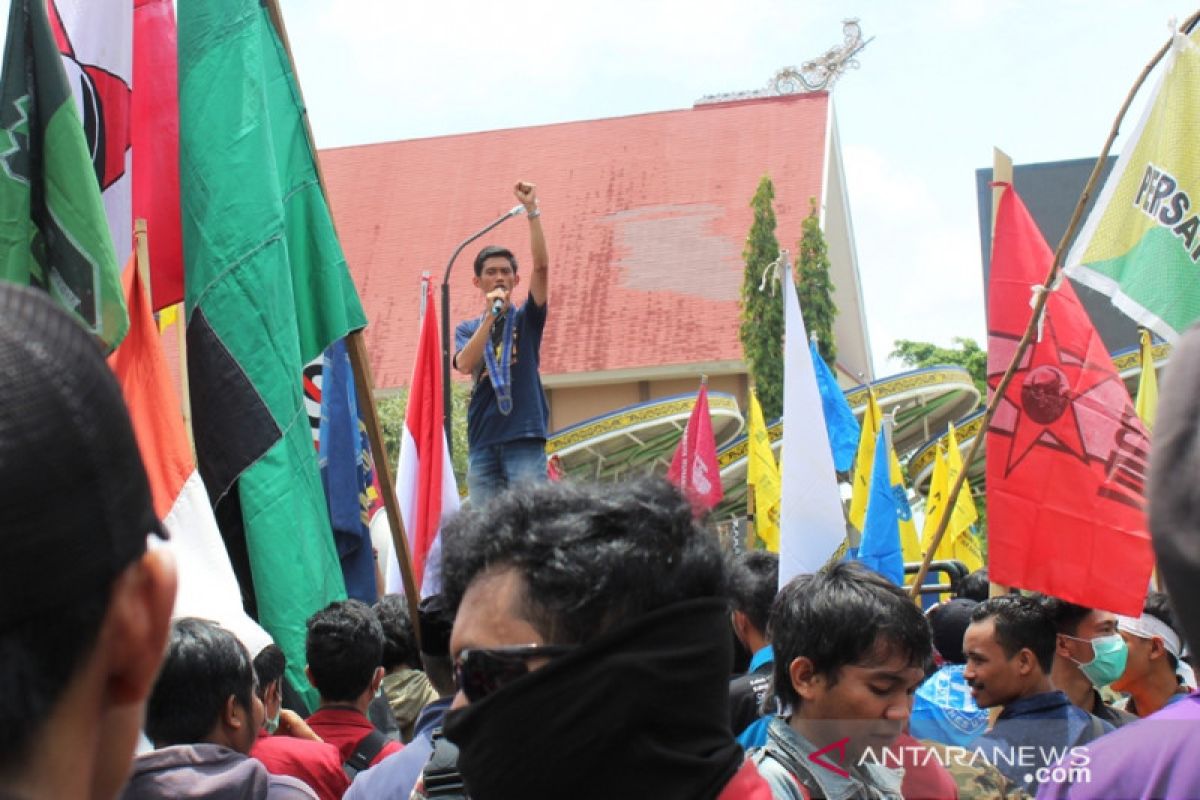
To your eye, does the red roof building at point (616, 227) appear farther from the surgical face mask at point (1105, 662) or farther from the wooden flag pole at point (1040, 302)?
the surgical face mask at point (1105, 662)

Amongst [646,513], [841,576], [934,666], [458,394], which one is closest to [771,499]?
[934,666]

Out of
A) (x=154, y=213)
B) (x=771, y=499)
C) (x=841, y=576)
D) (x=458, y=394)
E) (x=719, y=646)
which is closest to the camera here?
→ (x=719, y=646)

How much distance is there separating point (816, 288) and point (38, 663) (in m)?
31.6

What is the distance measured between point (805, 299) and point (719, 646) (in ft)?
99.3

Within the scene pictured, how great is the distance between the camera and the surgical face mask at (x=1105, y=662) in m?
4.52

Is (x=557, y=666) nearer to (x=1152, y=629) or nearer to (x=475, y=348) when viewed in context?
(x=1152, y=629)

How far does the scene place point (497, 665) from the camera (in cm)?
184

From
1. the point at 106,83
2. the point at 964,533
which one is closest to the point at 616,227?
the point at 964,533

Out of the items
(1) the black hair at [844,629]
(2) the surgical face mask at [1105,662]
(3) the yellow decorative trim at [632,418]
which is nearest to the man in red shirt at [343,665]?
(1) the black hair at [844,629]

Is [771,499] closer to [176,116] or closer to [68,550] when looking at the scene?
[176,116]

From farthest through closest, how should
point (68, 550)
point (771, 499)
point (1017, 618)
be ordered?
point (771, 499), point (1017, 618), point (68, 550)

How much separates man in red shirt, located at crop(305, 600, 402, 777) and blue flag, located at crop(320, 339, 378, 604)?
4.81 feet

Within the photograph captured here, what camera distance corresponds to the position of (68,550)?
897mm

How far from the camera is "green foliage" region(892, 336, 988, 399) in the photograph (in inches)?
2068
